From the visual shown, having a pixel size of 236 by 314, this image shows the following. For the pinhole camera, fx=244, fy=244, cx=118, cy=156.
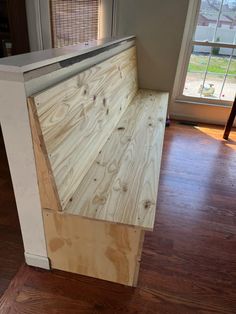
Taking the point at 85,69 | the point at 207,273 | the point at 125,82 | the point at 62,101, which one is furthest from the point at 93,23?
the point at 207,273

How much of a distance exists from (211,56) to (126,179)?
2.35 m

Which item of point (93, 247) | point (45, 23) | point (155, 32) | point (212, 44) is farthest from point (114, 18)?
point (93, 247)

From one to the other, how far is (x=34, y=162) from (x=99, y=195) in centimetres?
32

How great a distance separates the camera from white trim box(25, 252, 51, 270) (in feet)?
3.94

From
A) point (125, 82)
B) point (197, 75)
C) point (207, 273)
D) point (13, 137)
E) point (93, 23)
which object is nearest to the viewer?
point (13, 137)

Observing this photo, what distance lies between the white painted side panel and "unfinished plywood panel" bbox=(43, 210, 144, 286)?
0.06m

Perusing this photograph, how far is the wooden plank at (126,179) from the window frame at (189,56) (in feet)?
4.50

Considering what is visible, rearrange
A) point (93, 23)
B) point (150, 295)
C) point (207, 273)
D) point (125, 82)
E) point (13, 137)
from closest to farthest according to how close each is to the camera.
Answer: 1. point (13, 137)
2. point (150, 295)
3. point (207, 273)
4. point (125, 82)
5. point (93, 23)

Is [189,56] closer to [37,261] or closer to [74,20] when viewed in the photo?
[74,20]

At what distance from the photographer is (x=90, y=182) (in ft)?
3.78

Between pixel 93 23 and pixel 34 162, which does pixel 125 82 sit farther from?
pixel 34 162

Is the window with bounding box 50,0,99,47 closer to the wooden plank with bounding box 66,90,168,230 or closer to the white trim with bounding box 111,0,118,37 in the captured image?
the white trim with bounding box 111,0,118,37

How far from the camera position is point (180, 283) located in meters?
1.21

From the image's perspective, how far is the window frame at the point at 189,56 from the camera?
264 cm
